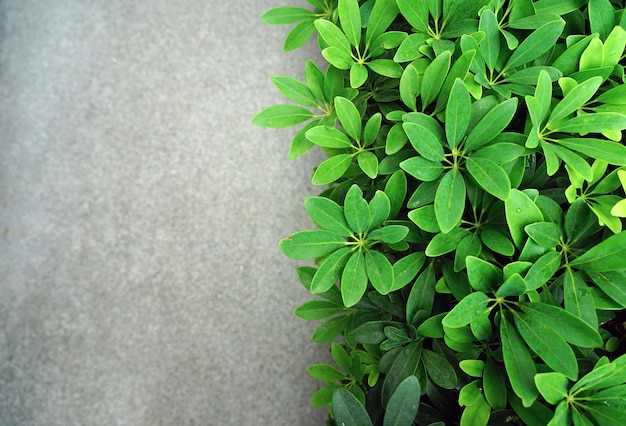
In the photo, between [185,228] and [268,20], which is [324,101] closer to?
[268,20]

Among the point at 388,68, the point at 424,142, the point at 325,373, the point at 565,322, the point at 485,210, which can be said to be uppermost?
the point at 388,68

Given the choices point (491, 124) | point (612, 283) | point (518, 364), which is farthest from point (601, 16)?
point (518, 364)

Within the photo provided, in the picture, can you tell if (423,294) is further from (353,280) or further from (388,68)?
(388,68)

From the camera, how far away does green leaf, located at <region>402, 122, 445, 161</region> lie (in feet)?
1.69

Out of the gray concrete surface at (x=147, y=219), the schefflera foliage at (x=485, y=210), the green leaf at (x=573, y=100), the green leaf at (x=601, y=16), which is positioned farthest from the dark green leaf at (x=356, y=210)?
the gray concrete surface at (x=147, y=219)

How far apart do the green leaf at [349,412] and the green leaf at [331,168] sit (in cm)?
27

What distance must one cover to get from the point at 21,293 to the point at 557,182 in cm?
165

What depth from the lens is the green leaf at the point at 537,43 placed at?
54 cm

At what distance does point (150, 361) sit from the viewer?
154 cm

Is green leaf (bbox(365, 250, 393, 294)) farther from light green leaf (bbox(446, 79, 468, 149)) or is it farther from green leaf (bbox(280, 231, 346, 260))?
light green leaf (bbox(446, 79, 468, 149))

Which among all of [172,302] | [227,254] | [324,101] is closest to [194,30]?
[227,254]

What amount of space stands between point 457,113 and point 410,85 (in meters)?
0.08

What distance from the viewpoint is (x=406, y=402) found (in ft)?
1.77

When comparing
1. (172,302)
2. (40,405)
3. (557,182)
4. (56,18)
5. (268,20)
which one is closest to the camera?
(557,182)
